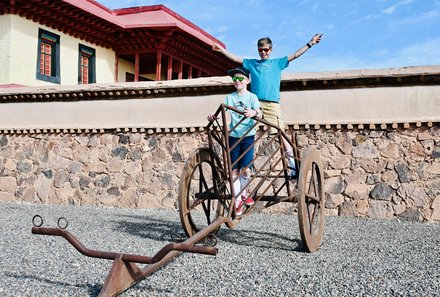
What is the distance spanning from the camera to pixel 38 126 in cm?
876

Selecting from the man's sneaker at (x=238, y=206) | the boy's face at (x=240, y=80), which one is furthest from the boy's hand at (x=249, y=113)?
the man's sneaker at (x=238, y=206)

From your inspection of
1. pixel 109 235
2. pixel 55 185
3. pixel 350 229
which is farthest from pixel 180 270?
pixel 55 185

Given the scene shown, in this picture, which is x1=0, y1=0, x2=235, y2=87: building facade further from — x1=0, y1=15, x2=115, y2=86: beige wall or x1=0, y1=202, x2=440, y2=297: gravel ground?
x1=0, y1=202, x2=440, y2=297: gravel ground

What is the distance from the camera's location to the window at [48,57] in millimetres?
12117

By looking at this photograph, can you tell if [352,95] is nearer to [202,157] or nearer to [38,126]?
[202,157]

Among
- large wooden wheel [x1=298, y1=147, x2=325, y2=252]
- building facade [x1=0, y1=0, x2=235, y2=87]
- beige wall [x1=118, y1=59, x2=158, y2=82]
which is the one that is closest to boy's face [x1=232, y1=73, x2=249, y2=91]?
large wooden wheel [x1=298, y1=147, x2=325, y2=252]

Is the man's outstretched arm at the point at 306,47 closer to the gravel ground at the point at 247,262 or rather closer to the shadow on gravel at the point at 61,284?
the gravel ground at the point at 247,262

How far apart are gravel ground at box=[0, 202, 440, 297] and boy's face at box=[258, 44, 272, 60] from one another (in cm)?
197

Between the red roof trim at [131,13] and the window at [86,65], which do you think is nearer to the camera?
the red roof trim at [131,13]

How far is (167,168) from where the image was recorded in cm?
777

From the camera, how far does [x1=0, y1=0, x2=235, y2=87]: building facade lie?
37.0ft

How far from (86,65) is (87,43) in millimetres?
676

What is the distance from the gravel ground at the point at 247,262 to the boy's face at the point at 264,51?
197 centimetres

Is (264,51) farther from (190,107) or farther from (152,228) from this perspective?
(190,107)
